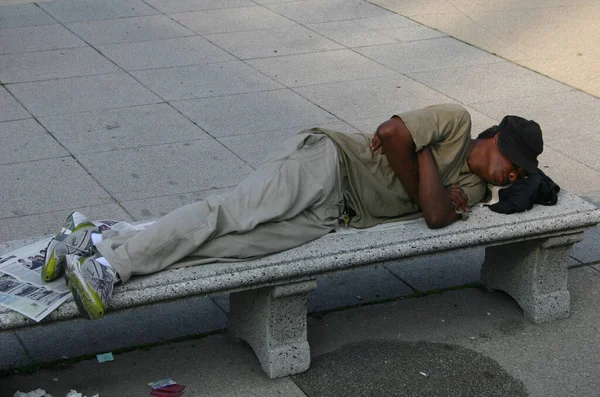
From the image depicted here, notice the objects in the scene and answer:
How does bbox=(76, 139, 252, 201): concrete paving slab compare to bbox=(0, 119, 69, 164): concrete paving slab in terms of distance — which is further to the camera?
bbox=(0, 119, 69, 164): concrete paving slab

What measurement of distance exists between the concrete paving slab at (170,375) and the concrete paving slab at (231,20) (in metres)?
5.67

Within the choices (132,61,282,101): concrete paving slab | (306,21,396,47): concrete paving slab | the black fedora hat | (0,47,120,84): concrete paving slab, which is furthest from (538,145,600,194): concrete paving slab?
(0,47,120,84): concrete paving slab

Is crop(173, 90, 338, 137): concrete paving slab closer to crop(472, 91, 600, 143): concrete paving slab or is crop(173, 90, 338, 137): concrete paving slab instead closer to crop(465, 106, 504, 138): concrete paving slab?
crop(465, 106, 504, 138): concrete paving slab

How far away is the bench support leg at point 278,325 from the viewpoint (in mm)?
3881

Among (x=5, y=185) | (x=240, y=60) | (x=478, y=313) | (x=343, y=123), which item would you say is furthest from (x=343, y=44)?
(x=478, y=313)

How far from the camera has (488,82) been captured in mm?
8062

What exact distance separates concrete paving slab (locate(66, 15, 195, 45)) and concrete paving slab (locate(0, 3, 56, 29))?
15.6 inches

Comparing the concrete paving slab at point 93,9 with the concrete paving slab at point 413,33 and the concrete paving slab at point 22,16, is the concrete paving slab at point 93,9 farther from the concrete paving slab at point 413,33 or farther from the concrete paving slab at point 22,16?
the concrete paving slab at point 413,33

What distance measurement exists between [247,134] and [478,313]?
2.73m

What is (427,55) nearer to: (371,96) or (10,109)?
(371,96)

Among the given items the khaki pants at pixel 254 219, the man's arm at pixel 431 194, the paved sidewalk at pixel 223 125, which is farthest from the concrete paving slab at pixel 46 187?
the man's arm at pixel 431 194

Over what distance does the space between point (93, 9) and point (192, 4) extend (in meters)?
1.13

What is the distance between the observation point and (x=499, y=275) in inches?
187

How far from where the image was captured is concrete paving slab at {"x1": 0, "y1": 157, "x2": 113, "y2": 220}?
5.53 m
